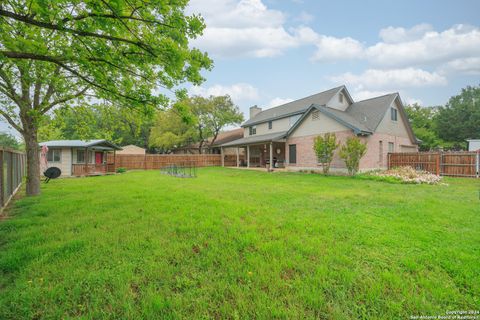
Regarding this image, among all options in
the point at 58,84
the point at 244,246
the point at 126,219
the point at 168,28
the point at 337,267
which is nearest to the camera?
the point at 337,267

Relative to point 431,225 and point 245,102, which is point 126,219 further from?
point 245,102

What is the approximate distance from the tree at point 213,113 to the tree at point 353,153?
19.1m

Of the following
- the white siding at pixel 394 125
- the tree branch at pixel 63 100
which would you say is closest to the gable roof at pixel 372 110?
the white siding at pixel 394 125

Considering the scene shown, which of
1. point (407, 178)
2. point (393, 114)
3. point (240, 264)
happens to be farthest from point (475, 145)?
point (240, 264)

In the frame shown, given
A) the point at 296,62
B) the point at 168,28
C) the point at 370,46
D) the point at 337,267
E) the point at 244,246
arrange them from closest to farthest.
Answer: the point at 337,267 < the point at 244,246 < the point at 168,28 < the point at 370,46 < the point at 296,62

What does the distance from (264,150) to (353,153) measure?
11.8 metres

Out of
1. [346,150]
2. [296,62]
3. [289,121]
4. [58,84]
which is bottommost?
[346,150]

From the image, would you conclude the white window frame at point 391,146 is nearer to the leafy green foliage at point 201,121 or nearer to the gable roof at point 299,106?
the gable roof at point 299,106

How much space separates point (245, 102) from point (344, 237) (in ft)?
93.2

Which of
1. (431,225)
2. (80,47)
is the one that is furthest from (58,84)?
(431,225)

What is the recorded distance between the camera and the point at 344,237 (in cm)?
354

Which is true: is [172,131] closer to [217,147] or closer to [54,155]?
[217,147]

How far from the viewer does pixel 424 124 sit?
1272 inches

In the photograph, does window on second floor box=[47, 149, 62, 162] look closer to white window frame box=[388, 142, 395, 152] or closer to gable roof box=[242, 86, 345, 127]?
gable roof box=[242, 86, 345, 127]
